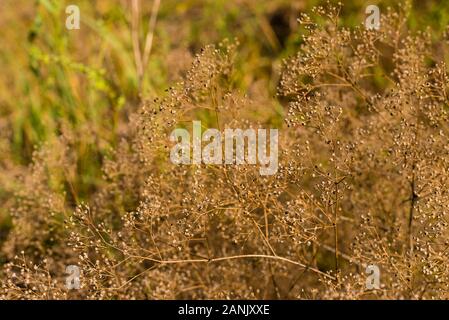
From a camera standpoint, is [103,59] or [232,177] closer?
[232,177]

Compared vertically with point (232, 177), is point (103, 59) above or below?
above

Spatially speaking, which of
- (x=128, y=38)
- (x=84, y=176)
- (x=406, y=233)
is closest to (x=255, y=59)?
(x=128, y=38)

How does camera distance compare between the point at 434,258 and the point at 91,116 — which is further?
the point at 91,116

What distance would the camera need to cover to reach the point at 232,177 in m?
2.41

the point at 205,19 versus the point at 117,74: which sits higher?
the point at 205,19

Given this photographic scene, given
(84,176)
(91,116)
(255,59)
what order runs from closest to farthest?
(84,176) < (91,116) < (255,59)

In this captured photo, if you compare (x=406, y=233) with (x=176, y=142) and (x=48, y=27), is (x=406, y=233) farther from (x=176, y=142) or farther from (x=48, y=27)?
(x=48, y=27)

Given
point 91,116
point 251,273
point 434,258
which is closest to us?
point 434,258

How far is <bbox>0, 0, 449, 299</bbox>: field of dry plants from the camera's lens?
90.0 inches

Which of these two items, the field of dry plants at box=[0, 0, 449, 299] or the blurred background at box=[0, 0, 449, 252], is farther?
the blurred background at box=[0, 0, 449, 252]

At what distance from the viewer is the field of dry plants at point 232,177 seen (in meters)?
2.29

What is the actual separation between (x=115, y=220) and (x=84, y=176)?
704 millimetres

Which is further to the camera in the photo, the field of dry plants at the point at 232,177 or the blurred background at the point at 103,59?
the blurred background at the point at 103,59
